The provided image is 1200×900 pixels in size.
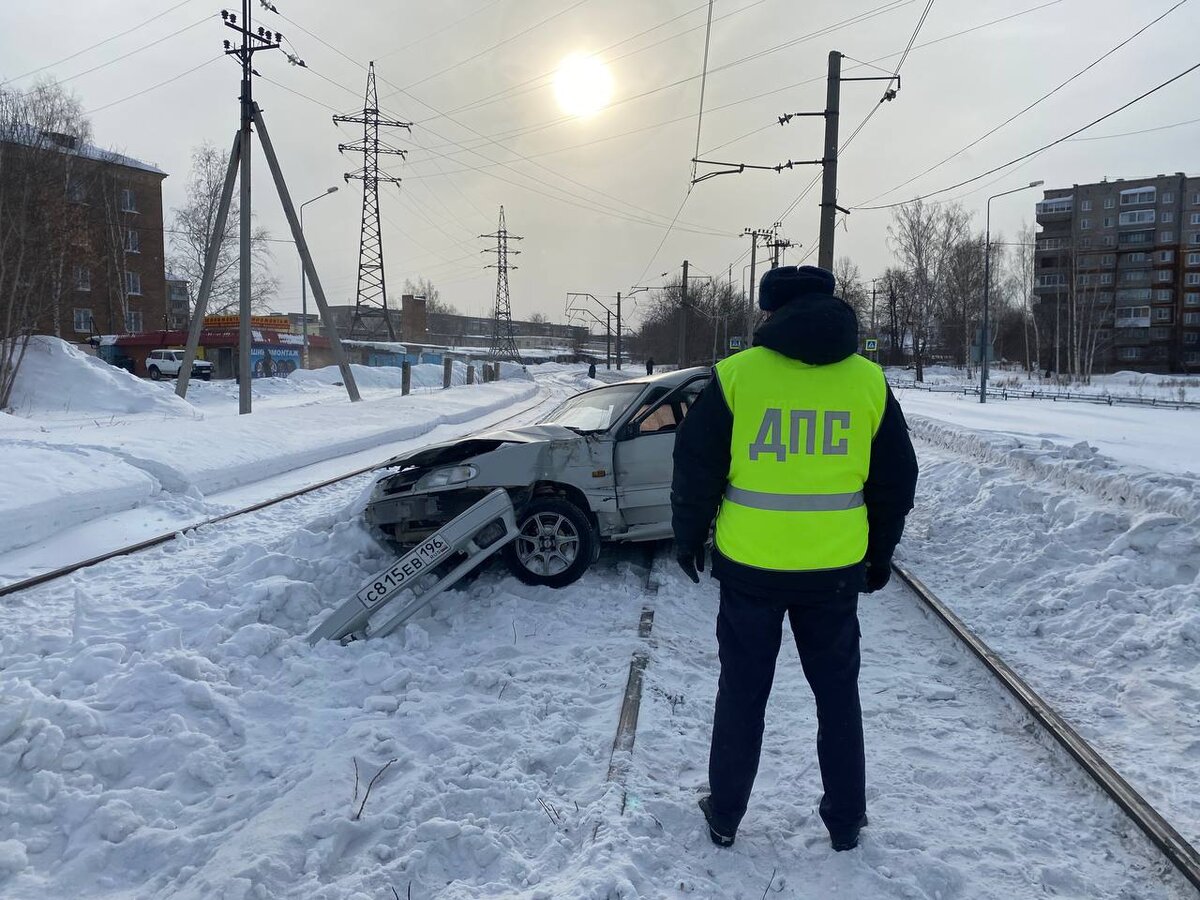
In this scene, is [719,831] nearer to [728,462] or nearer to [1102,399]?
[728,462]

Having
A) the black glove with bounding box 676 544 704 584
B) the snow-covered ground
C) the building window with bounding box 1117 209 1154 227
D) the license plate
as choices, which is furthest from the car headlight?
the building window with bounding box 1117 209 1154 227

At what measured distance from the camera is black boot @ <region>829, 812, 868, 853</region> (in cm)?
292

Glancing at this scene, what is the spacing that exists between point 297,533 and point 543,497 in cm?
203

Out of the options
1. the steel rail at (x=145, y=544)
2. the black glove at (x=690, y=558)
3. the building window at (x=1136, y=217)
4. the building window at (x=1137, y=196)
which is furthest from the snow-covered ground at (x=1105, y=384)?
the black glove at (x=690, y=558)

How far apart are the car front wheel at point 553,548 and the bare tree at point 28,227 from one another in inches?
863

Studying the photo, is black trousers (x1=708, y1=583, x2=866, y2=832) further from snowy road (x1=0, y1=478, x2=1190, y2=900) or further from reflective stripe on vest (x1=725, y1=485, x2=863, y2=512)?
reflective stripe on vest (x1=725, y1=485, x2=863, y2=512)

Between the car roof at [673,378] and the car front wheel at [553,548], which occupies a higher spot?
the car roof at [673,378]

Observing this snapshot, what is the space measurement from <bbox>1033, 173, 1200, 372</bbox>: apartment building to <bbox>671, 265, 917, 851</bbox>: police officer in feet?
275

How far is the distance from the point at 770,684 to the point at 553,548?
3178mm

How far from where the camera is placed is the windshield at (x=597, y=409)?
666cm

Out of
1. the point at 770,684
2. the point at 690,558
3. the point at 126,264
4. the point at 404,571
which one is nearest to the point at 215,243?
the point at 404,571

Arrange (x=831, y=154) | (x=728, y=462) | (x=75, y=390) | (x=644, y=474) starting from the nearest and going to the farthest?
(x=728, y=462), (x=644, y=474), (x=831, y=154), (x=75, y=390)

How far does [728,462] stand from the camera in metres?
2.94

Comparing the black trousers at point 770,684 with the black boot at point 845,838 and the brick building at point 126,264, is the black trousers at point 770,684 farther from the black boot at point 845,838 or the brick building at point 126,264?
the brick building at point 126,264
